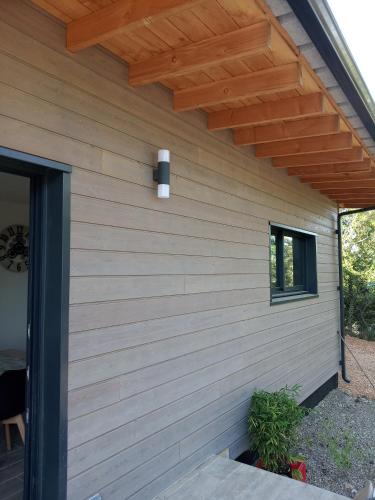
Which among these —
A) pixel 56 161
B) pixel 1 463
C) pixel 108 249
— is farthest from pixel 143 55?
pixel 1 463

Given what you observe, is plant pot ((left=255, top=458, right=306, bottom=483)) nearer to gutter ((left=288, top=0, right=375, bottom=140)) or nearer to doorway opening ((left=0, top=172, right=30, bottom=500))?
doorway opening ((left=0, top=172, right=30, bottom=500))

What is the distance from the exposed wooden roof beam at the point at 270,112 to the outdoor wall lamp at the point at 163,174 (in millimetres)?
749

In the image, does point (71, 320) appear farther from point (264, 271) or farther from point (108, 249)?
point (264, 271)

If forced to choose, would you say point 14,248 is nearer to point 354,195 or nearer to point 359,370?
point 354,195

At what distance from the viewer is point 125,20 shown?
5.20ft

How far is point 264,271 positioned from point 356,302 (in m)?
7.57

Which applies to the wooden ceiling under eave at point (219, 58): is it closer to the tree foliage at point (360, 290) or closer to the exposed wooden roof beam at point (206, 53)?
the exposed wooden roof beam at point (206, 53)

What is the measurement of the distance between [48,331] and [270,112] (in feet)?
6.45

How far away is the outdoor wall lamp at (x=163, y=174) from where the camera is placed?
2277 mm

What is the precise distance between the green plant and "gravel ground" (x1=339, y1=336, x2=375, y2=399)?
314 cm

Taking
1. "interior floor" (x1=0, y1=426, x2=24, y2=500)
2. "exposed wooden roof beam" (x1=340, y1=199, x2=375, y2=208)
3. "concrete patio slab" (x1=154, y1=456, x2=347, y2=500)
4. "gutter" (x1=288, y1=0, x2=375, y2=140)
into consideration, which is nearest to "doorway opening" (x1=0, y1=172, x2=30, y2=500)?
"interior floor" (x1=0, y1=426, x2=24, y2=500)

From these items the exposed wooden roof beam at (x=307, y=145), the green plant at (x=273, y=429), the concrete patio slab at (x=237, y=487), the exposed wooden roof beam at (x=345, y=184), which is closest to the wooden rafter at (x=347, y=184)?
the exposed wooden roof beam at (x=345, y=184)

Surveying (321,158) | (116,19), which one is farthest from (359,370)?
(116,19)

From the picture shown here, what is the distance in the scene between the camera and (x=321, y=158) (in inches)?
145
